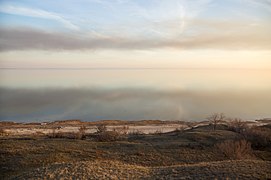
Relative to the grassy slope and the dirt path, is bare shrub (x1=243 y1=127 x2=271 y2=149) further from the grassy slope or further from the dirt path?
the dirt path

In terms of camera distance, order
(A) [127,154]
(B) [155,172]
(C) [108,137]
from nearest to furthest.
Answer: (B) [155,172] → (A) [127,154] → (C) [108,137]

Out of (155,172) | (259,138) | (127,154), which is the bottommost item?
(155,172)

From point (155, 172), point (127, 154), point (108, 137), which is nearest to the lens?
point (155, 172)

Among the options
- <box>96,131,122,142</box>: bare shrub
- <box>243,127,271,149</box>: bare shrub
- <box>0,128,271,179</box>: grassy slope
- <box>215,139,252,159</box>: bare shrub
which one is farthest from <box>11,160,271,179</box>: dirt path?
<box>243,127,271,149</box>: bare shrub

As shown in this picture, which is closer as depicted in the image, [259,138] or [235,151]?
[235,151]

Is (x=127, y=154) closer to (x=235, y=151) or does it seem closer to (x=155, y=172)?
(x=155, y=172)

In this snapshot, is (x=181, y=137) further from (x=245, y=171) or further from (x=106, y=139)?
(x=245, y=171)

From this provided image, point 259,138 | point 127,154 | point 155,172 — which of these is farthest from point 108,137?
point 259,138

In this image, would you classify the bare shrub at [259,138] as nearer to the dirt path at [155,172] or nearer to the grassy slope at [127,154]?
the grassy slope at [127,154]

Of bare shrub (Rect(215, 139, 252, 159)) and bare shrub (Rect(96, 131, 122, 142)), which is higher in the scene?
bare shrub (Rect(96, 131, 122, 142))

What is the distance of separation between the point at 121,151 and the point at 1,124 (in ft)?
91.6

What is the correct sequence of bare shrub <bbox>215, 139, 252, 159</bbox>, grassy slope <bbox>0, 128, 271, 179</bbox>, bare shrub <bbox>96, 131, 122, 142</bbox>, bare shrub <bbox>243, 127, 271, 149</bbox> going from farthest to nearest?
bare shrub <bbox>96, 131, 122, 142</bbox> < bare shrub <bbox>243, 127, 271, 149</bbox> < bare shrub <bbox>215, 139, 252, 159</bbox> < grassy slope <bbox>0, 128, 271, 179</bbox>

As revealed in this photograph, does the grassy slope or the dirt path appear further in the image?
the grassy slope

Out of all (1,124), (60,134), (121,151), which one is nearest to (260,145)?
(121,151)
